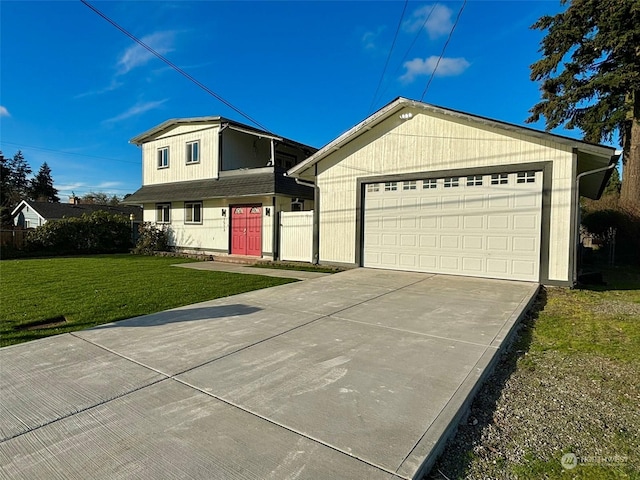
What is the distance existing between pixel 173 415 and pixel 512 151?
902 centimetres

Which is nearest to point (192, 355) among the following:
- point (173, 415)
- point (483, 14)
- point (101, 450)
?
point (173, 415)

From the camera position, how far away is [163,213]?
17547mm

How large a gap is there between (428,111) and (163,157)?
46.0 ft

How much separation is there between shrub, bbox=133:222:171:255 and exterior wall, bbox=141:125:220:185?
8.68 feet

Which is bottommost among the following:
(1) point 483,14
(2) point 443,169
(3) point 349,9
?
(2) point 443,169

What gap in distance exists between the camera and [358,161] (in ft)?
35.6

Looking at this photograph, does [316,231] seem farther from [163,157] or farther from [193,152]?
[163,157]

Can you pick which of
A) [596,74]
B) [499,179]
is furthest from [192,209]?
[596,74]

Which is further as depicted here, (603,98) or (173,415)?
(603,98)

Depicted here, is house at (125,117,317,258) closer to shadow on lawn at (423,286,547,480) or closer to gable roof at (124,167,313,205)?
gable roof at (124,167,313,205)

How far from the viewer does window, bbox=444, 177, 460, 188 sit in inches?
362

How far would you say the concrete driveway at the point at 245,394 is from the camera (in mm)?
1973

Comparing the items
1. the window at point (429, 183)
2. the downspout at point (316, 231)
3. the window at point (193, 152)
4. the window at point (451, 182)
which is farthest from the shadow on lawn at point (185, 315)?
the window at point (193, 152)

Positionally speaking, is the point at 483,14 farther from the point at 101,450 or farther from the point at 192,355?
the point at 101,450
